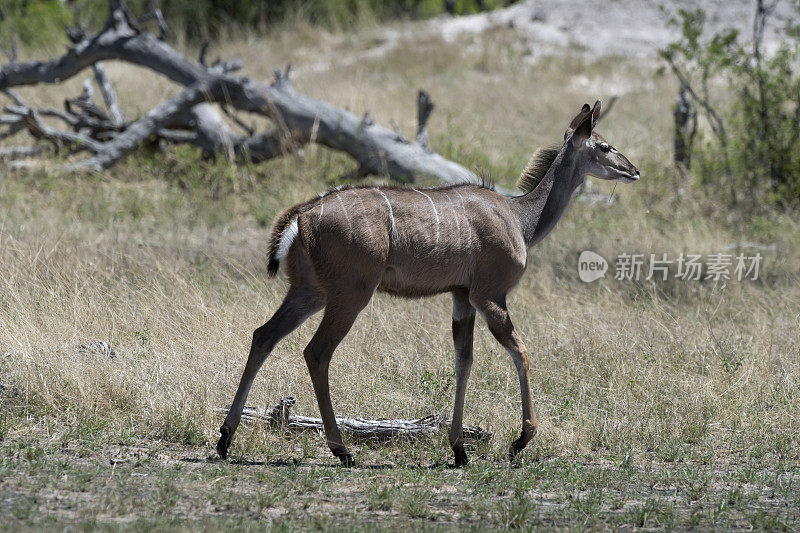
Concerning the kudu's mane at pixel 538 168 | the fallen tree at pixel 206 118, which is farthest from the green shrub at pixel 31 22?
the kudu's mane at pixel 538 168

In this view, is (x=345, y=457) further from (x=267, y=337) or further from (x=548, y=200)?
(x=548, y=200)

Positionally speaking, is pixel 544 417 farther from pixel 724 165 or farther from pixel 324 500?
pixel 724 165

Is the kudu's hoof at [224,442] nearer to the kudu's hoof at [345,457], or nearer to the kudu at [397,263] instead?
the kudu at [397,263]

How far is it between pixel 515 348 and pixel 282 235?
1.65m

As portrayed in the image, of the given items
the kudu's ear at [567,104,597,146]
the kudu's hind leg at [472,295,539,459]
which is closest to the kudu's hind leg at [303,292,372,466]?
the kudu's hind leg at [472,295,539,459]

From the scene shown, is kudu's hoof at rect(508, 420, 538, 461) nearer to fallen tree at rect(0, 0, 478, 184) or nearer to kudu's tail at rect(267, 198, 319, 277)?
kudu's tail at rect(267, 198, 319, 277)

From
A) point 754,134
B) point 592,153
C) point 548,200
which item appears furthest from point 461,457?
point 754,134

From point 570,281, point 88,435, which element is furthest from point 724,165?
point 88,435

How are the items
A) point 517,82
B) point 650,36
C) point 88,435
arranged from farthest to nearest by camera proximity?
point 650,36, point 517,82, point 88,435

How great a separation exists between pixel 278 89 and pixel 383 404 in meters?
7.69

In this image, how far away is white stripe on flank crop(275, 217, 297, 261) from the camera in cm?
568

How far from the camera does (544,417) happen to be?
6703 millimetres

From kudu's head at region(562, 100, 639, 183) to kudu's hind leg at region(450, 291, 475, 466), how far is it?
148cm

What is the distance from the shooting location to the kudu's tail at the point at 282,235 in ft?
18.7
